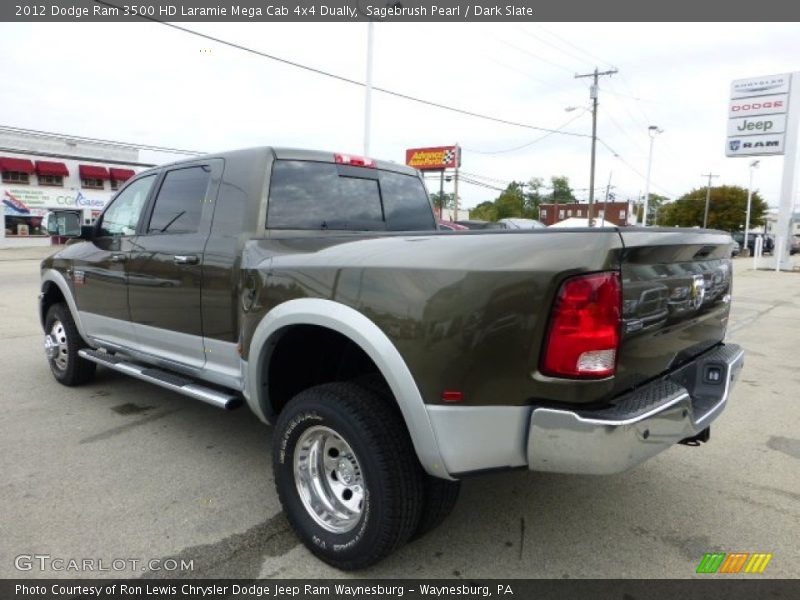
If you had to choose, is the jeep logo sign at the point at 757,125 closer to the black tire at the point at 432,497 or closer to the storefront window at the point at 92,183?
the black tire at the point at 432,497

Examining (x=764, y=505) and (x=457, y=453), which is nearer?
(x=457, y=453)

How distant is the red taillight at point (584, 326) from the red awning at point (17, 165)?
37.2 m

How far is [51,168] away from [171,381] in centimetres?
3548

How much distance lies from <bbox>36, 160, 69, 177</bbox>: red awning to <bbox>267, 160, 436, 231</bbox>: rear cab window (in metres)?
35.4

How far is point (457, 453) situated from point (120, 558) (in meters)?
1.63

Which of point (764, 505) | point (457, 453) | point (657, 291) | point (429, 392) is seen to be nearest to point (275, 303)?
point (429, 392)

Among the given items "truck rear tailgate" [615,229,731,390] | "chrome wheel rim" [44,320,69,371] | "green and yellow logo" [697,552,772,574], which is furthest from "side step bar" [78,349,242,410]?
"green and yellow logo" [697,552,772,574]

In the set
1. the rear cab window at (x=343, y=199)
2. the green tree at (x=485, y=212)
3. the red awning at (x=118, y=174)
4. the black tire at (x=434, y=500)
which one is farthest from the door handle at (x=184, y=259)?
the green tree at (x=485, y=212)

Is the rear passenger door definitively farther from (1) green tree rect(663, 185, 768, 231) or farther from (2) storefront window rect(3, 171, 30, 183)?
(1) green tree rect(663, 185, 768, 231)

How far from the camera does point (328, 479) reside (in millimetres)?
2666

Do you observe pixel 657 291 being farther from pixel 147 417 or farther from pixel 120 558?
pixel 147 417

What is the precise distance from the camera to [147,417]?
438 cm

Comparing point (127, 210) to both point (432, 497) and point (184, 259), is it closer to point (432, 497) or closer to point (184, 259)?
point (184, 259)

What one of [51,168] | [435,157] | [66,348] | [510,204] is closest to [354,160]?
[66,348]
